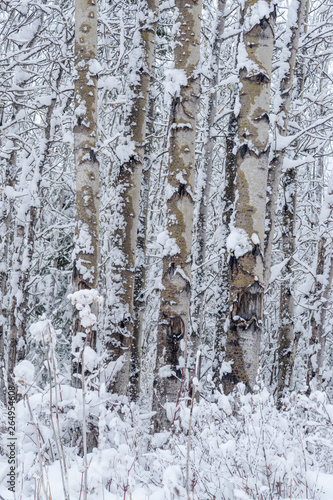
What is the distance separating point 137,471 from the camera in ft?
7.52

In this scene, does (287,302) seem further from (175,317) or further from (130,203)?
(175,317)

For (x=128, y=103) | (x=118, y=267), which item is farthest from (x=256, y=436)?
(x=128, y=103)

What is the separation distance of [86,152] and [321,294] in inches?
159

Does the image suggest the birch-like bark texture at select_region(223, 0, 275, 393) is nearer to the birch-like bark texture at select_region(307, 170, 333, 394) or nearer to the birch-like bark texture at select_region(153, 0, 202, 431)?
the birch-like bark texture at select_region(153, 0, 202, 431)

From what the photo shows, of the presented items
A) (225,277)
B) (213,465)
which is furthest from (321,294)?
(213,465)

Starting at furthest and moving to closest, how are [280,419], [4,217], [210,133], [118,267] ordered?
[4,217] < [210,133] < [118,267] < [280,419]

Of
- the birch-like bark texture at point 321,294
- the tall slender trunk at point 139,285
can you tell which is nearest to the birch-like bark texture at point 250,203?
the tall slender trunk at point 139,285

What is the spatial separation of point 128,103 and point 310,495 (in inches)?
168

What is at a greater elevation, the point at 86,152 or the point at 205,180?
the point at 205,180

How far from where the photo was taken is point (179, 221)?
3.68m

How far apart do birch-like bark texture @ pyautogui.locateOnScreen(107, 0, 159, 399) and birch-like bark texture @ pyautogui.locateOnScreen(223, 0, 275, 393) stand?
1719 mm

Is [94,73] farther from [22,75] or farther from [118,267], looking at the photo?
[22,75]

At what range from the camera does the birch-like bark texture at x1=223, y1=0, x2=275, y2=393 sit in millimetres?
2947

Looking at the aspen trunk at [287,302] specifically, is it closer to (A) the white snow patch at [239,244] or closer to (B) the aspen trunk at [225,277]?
(B) the aspen trunk at [225,277]
